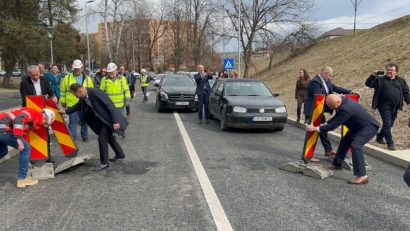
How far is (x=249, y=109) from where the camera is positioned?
33.1 ft

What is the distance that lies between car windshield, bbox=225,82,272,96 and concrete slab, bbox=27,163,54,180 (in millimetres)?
6233

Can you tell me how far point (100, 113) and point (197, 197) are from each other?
2353 mm

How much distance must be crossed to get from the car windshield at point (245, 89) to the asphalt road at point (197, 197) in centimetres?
364

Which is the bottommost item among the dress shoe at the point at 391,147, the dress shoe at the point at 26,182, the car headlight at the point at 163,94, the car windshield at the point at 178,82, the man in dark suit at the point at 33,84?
the dress shoe at the point at 26,182

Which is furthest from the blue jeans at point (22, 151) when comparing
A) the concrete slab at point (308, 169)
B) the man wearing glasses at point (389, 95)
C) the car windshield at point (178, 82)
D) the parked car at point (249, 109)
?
the car windshield at point (178, 82)

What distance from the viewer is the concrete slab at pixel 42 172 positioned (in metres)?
5.95

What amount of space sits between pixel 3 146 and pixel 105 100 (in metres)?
1.65

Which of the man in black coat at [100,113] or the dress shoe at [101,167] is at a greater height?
the man in black coat at [100,113]

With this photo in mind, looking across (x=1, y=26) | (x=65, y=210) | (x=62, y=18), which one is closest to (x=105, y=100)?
(x=65, y=210)

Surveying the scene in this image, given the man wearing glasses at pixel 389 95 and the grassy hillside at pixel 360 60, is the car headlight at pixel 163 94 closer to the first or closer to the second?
the grassy hillside at pixel 360 60

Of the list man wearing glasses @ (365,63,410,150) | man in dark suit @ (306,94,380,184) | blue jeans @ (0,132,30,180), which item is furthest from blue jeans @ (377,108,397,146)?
blue jeans @ (0,132,30,180)

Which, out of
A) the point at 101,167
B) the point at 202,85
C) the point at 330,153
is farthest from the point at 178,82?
the point at 101,167

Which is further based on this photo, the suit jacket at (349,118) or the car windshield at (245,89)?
the car windshield at (245,89)

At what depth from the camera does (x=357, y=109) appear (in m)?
5.89
